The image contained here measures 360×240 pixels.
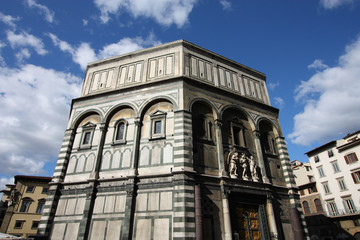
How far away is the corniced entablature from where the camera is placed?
15.4m

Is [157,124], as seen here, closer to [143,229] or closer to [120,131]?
[120,131]

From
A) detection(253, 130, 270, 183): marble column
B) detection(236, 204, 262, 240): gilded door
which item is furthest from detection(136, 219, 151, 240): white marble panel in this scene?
detection(253, 130, 270, 183): marble column

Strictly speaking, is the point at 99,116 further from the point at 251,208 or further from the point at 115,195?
the point at 251,208

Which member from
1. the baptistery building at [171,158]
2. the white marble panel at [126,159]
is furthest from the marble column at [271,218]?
the white marble panel at [126,159]

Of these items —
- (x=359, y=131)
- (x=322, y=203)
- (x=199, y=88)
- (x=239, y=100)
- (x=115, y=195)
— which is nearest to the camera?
(x=115, y=195)

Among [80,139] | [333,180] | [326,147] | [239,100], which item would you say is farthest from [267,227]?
[326,147]

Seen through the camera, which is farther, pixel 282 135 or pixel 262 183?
pixel 282 135

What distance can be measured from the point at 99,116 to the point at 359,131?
30.1 m

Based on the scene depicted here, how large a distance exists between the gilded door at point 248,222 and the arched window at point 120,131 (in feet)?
25.2

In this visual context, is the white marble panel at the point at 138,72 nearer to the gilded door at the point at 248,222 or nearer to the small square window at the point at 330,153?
the gilded door at the point at 248,222

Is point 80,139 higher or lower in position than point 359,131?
lower

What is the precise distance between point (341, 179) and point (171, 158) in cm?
2619

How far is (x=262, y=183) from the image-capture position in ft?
43.2

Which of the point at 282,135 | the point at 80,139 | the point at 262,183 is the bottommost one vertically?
the point at 262,183
